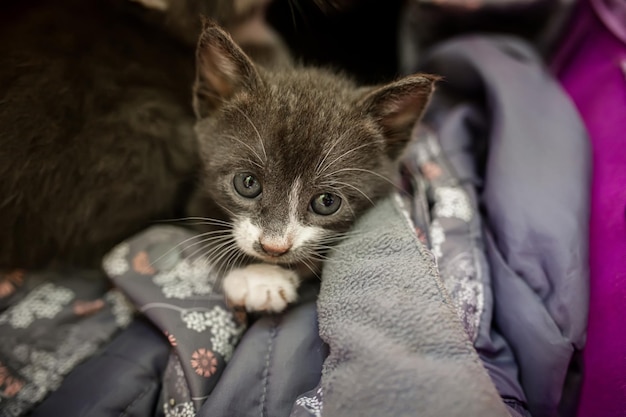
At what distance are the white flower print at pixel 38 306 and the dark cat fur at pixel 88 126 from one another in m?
0.07

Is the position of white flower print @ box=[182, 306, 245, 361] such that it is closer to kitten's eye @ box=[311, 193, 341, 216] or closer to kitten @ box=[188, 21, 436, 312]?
kitten @ box=[188, 21, 436, 312]

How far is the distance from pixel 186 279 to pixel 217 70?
0.50m

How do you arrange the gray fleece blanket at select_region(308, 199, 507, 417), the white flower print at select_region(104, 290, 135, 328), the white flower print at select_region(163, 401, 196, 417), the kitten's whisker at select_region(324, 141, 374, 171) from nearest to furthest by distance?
the gray fleece blanket at select_region(308, 199, 507, 417) < the white flower print at select_region(163, 401, 196, 417) < the kitten's whisker at select_region(324, 141, 374, 171) < the white flower print at select_region(104, 290, 135, 328)

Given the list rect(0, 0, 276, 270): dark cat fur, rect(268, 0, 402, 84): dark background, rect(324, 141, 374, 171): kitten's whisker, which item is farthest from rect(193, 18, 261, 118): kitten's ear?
rect(268, 0, 402, 84): dark background

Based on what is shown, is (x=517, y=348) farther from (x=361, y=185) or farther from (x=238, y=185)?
(x=238, y=185)

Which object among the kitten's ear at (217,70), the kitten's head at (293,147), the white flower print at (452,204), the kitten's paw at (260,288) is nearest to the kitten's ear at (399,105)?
the kitten's head at (293,147)

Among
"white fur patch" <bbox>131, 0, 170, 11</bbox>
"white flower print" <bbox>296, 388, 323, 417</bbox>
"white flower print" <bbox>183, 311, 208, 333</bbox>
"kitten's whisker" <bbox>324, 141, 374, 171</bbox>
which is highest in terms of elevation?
"white fur patch" <bbox>131, 0, 170, 11</bbox>

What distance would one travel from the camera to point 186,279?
1.14 meters

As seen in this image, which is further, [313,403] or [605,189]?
[605,189]

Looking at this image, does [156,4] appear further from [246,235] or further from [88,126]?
[246,235]

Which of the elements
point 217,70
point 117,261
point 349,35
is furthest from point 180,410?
point 349,35

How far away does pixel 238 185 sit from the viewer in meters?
1.10

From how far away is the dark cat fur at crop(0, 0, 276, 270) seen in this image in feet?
3.57

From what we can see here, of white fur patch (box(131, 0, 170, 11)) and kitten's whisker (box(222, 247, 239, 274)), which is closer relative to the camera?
kitten's whisker (box(222, 247, 239, 274))
